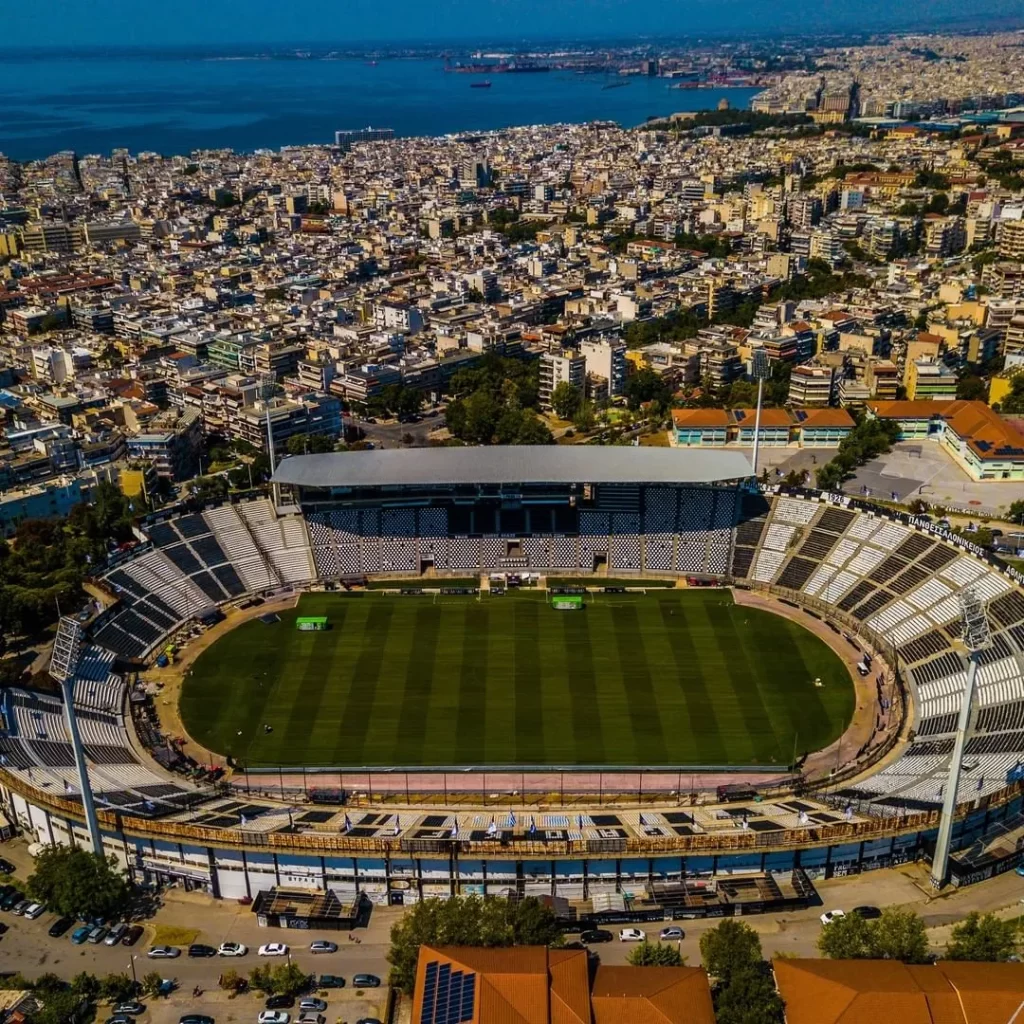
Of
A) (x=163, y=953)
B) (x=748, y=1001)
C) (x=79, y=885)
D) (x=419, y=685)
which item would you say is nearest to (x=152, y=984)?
(x=163, y=953)

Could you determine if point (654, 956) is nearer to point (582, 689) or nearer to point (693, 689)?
point (582, 689)

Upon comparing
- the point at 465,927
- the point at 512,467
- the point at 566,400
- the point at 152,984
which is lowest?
the point at 152,984

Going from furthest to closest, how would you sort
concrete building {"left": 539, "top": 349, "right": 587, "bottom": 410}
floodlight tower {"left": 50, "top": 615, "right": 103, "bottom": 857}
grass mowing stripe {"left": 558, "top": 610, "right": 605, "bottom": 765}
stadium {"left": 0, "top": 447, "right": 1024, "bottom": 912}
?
1. concrete building {"left": 539, "top": 349, "right": 587, "bottom": 410}
2. grass mowing stripe {"left": 558, "top": 610, "right": 605, "bottom": 765}
3. stadium {"left": 0, "top": 447, "right": 1024, "bottom": 912}
4. floodlight tower {"left": 50, "top": 615, "right": 103, "bottom": 857}

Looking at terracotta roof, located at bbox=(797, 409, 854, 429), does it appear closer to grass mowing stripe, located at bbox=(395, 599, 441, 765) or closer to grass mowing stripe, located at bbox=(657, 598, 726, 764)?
grass mowing stripe, located at bbox=(657, 598, 726, 764)

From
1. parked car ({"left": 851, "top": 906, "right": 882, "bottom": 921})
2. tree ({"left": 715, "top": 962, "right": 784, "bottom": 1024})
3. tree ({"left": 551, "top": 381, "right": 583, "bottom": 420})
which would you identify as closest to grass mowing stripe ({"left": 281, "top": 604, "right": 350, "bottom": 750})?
tree ({"left": 715, "top": 962, "right": 784, "bottom": 1024})

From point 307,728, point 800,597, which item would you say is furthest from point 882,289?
point 307,728

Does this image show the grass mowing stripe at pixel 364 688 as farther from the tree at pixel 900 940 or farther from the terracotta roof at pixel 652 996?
the tree at pixel 900 940
